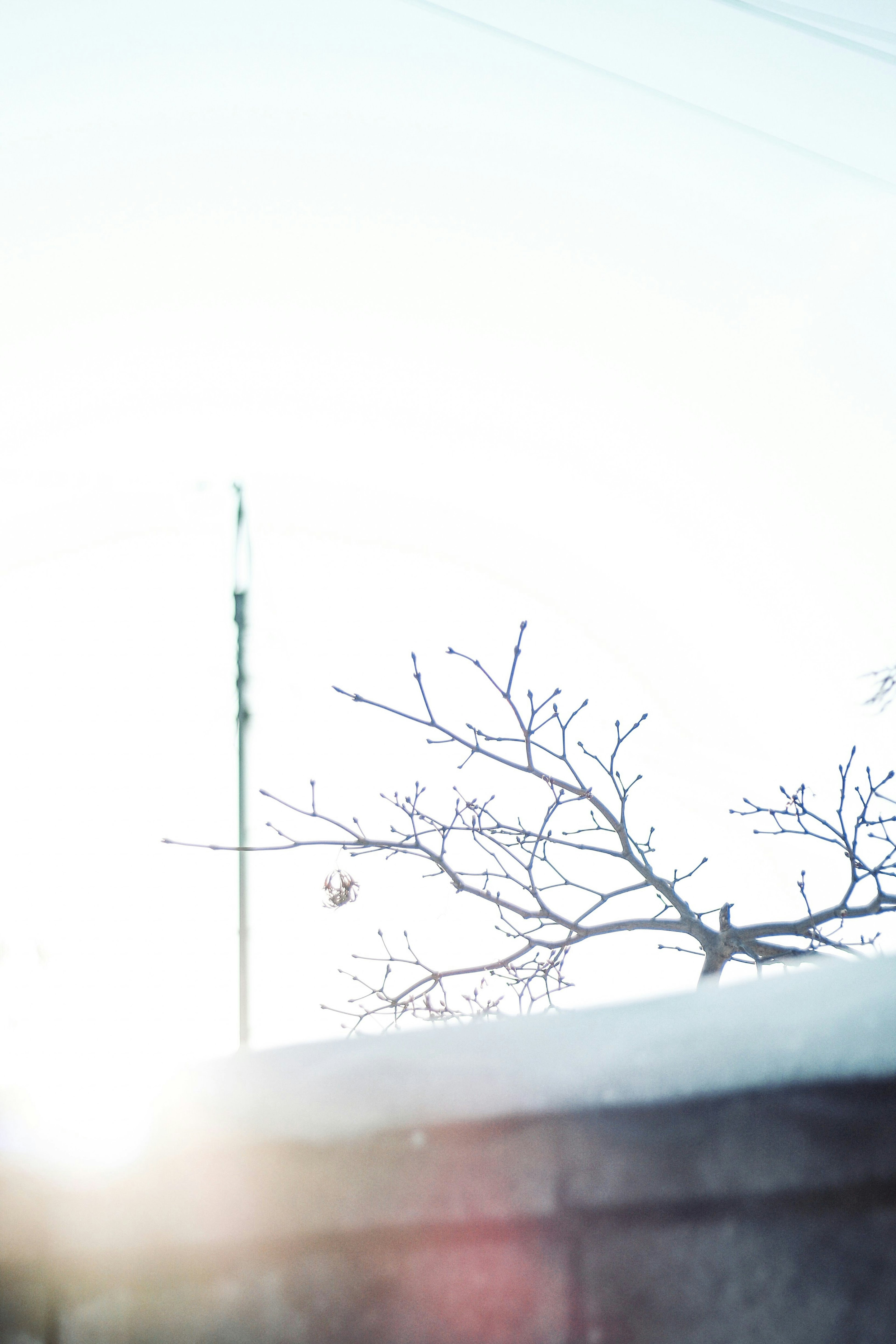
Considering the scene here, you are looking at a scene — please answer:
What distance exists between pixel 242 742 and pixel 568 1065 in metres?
9.03

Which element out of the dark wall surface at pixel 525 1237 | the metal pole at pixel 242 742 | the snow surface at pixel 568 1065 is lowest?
the dark wall surface at pixel 525 1237

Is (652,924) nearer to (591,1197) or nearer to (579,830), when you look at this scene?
(579,830)

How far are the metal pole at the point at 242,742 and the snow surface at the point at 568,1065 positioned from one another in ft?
26.9

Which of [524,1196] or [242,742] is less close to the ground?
[242,742]

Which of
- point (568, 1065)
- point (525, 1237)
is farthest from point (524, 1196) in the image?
point (568, 1065)

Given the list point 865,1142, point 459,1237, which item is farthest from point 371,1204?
point 865,1142

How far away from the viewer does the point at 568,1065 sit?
1286 mm

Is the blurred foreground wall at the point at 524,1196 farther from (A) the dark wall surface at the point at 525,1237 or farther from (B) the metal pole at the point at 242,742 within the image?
(B) the metal pole at the point at 242,742

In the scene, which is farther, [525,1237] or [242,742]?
[242,742]

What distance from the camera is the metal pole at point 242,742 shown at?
31.0 feet

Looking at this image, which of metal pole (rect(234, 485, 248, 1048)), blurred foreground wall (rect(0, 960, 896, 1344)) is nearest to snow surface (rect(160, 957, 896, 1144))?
blurred foreground wall (rect(0, 960, 896, 1344))

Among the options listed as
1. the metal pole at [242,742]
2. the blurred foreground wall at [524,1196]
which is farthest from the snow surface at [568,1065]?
the metal pole at [242,742]

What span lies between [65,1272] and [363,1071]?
0.53 metres

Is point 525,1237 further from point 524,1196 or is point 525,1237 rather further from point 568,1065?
point 568,1065
